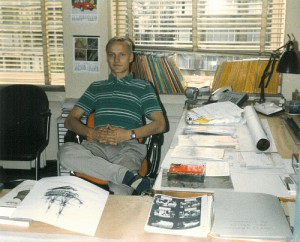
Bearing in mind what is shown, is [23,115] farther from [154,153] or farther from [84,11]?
[154,153]

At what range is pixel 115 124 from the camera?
9.69 ft

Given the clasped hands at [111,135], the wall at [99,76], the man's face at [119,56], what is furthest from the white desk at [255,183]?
the wall at [99,76]

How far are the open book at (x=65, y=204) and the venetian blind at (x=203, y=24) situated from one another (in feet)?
8.18

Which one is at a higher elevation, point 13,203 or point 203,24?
point 203,24

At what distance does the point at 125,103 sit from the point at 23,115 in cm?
91

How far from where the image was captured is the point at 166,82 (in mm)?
3695

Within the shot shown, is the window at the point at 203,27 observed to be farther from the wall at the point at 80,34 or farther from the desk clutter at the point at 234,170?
the desk clutter at the point at 234,170

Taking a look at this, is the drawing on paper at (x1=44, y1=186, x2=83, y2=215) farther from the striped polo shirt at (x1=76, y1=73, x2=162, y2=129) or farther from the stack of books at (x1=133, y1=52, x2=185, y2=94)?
the stack of books at (x1=133, y1=52, x2=185, y2=94)

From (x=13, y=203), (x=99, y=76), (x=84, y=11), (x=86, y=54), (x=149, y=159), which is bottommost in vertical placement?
(x=149, y=159)

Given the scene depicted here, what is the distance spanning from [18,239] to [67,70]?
2.59m

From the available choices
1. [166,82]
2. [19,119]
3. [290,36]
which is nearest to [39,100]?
[19,119]

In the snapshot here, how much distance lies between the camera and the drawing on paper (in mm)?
1337

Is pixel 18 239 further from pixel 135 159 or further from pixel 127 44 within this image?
pixel 127 44

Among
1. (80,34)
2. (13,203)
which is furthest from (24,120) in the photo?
(13,203)
